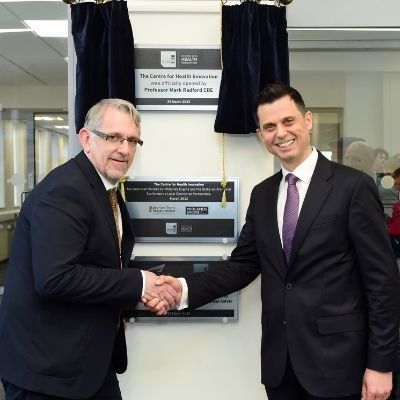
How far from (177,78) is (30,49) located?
14.5ft

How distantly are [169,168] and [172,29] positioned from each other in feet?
2.13

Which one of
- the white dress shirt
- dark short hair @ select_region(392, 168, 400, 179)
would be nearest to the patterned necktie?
the white dress shirt

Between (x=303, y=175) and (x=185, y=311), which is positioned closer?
(x=303, y=175)

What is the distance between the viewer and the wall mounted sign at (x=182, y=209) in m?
2.29

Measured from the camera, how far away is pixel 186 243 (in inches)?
91.0

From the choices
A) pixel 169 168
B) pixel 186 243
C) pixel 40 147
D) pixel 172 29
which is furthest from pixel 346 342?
pixel 40 147

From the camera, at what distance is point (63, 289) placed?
5.06 ft

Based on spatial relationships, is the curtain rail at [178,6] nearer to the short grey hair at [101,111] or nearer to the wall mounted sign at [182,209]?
the short grey hair at [101,111]

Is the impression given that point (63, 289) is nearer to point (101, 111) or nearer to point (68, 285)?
point (68, 285)

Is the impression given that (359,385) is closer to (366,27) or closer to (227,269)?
(227,269)

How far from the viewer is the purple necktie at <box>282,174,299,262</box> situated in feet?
5.87

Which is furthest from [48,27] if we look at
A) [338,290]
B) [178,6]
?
[338,290]

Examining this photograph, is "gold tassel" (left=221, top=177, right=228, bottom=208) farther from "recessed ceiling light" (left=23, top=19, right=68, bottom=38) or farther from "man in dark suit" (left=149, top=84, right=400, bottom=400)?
"recessed ceiling light" (left=23, top=19, right=68, bottom=38)

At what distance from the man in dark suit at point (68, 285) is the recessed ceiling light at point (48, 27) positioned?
12.4ft
